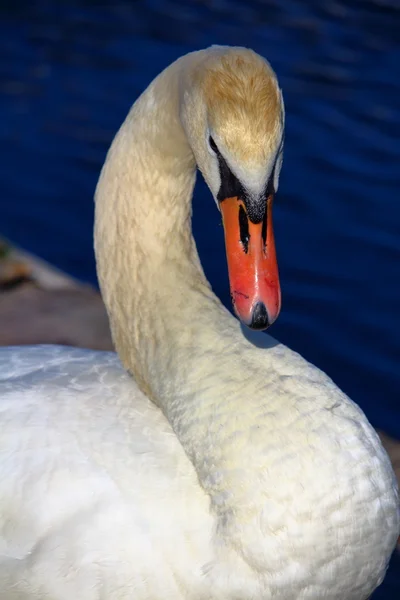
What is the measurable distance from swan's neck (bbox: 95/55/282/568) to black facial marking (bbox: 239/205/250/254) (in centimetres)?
37

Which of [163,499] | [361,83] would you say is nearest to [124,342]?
[163,499]

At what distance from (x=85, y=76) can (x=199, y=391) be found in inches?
222

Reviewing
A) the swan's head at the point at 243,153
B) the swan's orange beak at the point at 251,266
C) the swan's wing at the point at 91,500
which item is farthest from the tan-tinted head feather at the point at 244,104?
the swan's wing at the point at 91,500

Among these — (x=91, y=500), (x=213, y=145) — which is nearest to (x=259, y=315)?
(x=213, y=145)

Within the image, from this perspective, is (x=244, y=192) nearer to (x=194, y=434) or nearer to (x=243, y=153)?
(x=243, y=153)

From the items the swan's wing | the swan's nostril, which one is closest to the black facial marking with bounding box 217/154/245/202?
the swan's nostril

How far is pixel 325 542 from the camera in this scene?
2.88 meters

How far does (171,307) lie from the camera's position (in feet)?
10.7

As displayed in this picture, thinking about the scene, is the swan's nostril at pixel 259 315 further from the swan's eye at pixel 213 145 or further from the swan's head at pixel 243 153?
the swan's eye at pixel 213 145

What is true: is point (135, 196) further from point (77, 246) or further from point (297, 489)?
point (77, 246)

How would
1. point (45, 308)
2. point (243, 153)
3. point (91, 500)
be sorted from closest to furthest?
1. point (243, 153)
2. point (91, 500)
3. point (45, 308)

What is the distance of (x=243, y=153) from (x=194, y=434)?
818 millimetres

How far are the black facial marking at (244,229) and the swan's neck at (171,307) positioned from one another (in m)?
0.37

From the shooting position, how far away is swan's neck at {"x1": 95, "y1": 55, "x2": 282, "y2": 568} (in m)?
3.00
